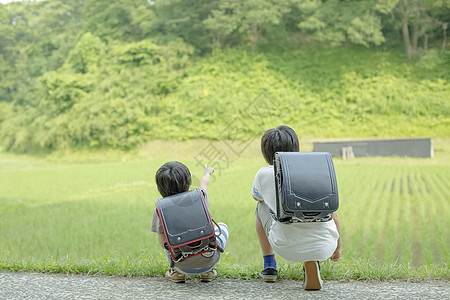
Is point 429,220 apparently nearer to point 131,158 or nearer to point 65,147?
point 131,158

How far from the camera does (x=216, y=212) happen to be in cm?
528

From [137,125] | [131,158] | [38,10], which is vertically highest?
[38,10]

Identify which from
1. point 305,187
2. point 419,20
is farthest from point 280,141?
point 419,20

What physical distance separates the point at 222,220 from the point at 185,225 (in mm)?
3319

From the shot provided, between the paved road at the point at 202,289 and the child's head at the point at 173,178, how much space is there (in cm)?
36

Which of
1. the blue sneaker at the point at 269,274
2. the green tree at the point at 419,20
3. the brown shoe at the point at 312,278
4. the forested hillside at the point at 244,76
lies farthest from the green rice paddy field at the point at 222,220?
the green tree at the point at 419,20

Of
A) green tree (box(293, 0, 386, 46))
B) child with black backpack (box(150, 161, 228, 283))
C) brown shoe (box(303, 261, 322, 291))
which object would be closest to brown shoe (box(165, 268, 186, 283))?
child with black backpack (box(150, 161, 228, 283))

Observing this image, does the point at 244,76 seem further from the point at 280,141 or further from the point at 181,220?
the point at 181,220

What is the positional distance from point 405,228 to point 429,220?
1.81 feet

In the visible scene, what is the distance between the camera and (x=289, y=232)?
161cm

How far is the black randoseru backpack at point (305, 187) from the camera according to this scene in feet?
4.91

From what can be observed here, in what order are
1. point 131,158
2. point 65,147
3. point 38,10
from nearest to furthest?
1. point 131,158
2. point 65,147
3. point 38,10

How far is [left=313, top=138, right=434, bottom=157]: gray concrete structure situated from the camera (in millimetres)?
10680

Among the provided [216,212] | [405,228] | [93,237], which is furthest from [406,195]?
[93,237]
